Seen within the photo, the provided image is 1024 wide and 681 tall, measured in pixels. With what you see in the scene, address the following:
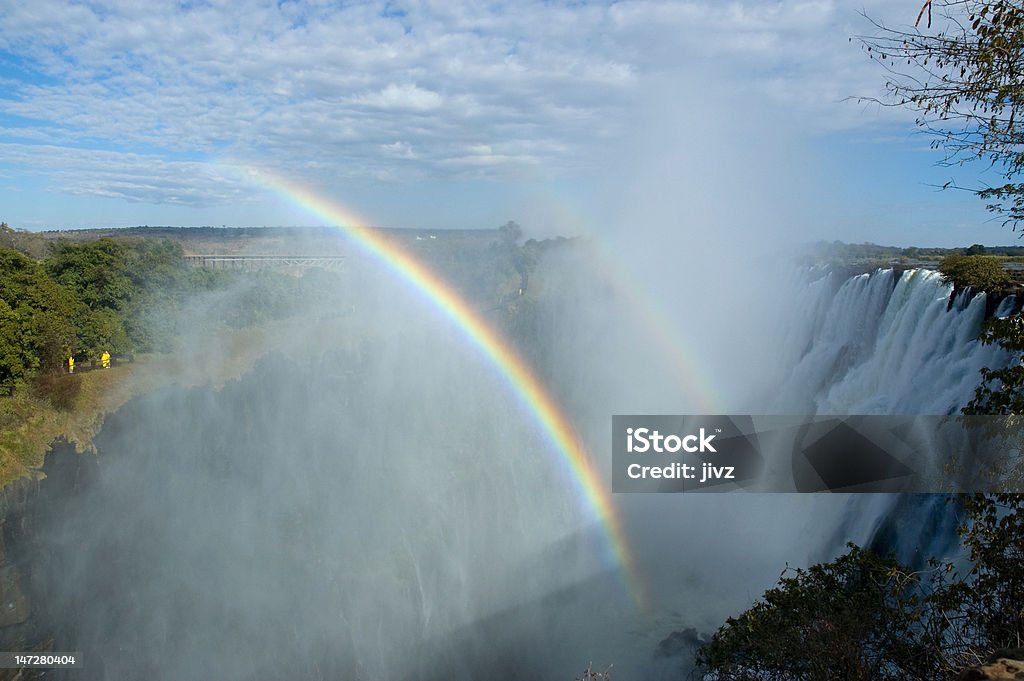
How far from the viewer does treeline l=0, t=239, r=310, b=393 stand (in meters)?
27.1

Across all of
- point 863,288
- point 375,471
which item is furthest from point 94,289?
point 863,288

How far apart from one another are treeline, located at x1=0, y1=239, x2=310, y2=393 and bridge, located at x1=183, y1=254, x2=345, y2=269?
19.4 feet

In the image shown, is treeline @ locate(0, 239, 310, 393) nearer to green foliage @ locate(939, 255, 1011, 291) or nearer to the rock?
the rock

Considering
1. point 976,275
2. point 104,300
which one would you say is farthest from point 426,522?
point 104,300

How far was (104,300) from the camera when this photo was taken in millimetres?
34406

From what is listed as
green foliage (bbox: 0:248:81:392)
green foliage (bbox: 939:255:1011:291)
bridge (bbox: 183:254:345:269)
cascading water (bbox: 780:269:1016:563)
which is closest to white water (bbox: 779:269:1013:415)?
cascading water (bbox: 780:269:1016:563)

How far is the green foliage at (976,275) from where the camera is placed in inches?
572

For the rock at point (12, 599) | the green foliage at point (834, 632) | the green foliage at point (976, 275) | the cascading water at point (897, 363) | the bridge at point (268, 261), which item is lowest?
the rock at point (12, 599)

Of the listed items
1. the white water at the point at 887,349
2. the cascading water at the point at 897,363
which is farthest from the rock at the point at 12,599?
the white water at the point at 887,349

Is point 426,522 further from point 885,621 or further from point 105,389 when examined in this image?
point 885,621

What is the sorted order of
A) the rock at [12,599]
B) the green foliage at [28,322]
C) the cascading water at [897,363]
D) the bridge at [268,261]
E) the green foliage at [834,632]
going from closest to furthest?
the green foliage at [834,632] → the cascading water at [897,363] → the rock at [12,599] → the green foliage at [28,322] → the bridge at [268,261]

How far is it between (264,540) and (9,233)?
62.4m

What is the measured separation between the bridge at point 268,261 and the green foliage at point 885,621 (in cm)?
4535

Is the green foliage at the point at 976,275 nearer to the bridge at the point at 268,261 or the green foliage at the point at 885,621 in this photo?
the green foliage at the point at 885,621
